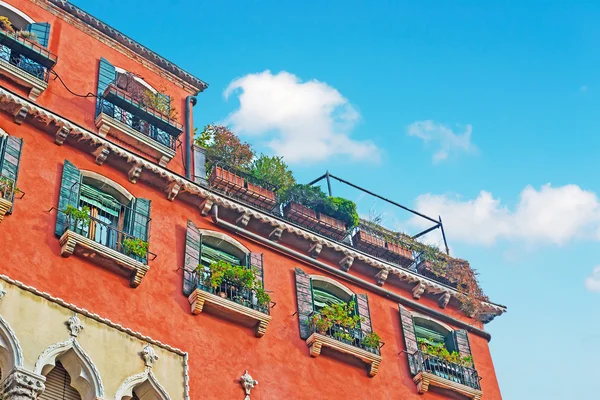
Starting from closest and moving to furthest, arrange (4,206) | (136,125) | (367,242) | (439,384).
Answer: (4,206)
(136,125)
(439,384)
(367,242)

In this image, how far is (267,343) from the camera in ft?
68.7

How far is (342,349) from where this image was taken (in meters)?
21.9

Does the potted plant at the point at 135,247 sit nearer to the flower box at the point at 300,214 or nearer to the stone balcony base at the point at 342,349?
the stone balcony base at the point at 342,349

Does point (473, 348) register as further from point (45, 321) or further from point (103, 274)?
point (45, 321)

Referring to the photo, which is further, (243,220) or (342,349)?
(243,220)

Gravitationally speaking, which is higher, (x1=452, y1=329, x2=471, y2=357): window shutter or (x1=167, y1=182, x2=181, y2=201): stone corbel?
(x1=167, y1=182, x2=181, y2=201): stone corbel

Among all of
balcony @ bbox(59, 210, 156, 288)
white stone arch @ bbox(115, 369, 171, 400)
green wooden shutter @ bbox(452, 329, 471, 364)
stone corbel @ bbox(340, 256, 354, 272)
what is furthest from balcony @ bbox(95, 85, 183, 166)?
green wooden shutter @ bbox(452, 329, 471, 364)

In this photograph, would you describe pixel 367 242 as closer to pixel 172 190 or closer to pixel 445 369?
pixel 445 369

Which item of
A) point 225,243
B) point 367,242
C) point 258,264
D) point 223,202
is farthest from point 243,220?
point 367,242

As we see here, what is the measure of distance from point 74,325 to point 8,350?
158cm

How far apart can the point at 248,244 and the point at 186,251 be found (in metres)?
2.20

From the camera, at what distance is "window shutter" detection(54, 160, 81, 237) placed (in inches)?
742

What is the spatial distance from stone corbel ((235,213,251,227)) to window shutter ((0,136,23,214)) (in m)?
5.86

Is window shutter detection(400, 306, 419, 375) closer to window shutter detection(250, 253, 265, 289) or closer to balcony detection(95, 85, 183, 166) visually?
window shutter detection(250, 253, 265, 289)
